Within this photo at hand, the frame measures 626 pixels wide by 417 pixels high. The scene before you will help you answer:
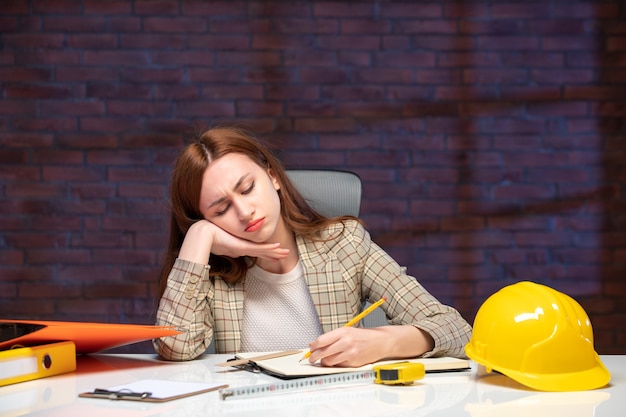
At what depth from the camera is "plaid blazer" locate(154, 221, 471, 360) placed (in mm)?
1623

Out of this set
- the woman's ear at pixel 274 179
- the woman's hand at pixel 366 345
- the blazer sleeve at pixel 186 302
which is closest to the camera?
the woman's hand at pixel 366 345

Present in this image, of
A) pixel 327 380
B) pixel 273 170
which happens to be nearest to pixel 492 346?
pixel 327 380

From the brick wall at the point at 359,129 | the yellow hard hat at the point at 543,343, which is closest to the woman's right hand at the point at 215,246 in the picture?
the yellow hard hat at the point at 543,343

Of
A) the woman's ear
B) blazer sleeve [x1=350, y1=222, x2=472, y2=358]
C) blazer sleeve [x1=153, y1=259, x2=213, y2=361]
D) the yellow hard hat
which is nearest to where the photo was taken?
the yellow hard hat

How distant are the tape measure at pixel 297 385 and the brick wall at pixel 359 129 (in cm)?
233

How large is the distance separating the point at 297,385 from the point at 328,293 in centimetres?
68

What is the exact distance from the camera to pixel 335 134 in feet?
11.3

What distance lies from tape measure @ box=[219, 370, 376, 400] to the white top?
0.66m

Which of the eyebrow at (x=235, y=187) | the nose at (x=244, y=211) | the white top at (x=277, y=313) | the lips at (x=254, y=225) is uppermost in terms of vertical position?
the eyebrow at (x=235, y=187)

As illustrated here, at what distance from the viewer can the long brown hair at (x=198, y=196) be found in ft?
5.75

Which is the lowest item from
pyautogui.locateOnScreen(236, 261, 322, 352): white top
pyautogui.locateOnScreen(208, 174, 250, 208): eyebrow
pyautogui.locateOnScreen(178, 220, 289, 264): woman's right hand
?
pyautogui.locateOnScreen(236, 261, 322, 352): white top

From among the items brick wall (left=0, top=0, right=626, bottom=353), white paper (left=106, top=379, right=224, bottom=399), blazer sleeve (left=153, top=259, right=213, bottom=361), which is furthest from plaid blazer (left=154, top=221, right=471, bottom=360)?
brick wall (left=0, top=0, right=626, bottom=353)

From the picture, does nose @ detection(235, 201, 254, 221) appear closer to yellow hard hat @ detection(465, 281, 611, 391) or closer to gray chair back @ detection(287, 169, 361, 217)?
gray chair back @ detection(287, 169, 361, 217)

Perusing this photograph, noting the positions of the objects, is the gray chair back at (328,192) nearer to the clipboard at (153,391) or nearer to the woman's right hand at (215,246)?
the woman's right hand at (215,246)
